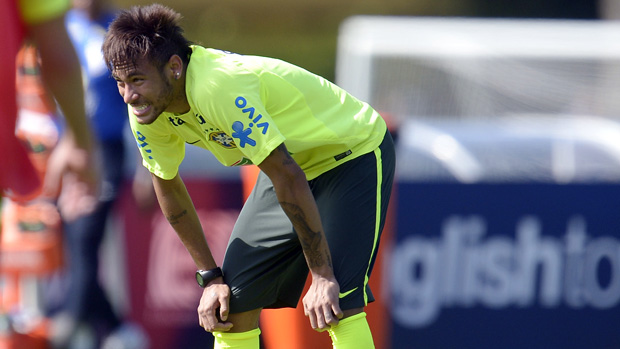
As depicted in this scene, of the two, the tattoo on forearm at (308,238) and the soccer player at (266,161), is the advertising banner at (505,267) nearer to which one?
the soccer player at (266,161)

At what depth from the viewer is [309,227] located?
2.87 metres

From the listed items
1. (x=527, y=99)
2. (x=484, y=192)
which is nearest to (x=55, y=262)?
(x=484, y=192)

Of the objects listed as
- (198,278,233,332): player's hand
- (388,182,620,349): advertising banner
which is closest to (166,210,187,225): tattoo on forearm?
(198,278,233,332): player's hand

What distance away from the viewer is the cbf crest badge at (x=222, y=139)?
2.95 m

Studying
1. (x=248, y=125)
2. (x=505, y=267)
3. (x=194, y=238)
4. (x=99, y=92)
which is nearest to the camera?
(x=248, y=125)

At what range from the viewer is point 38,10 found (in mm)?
2836

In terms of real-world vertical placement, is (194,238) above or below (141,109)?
below

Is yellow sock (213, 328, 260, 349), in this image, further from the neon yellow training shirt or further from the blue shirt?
the blue shirt

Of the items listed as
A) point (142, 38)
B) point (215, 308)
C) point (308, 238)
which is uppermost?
point (142, 38)

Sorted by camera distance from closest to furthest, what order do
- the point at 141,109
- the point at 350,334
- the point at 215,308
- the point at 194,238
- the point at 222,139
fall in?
1. the point at 141,109
2. the point at 222,139
3. the point at 350,334
4. the point at 215,308
5. the point at 194,238

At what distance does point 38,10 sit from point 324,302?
1.39 m

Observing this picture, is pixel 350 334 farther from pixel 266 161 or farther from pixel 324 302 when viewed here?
pixel 266 161

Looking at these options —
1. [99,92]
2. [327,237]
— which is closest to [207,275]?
[327,237]

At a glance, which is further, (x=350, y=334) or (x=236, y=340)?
(x=236, y=340)
